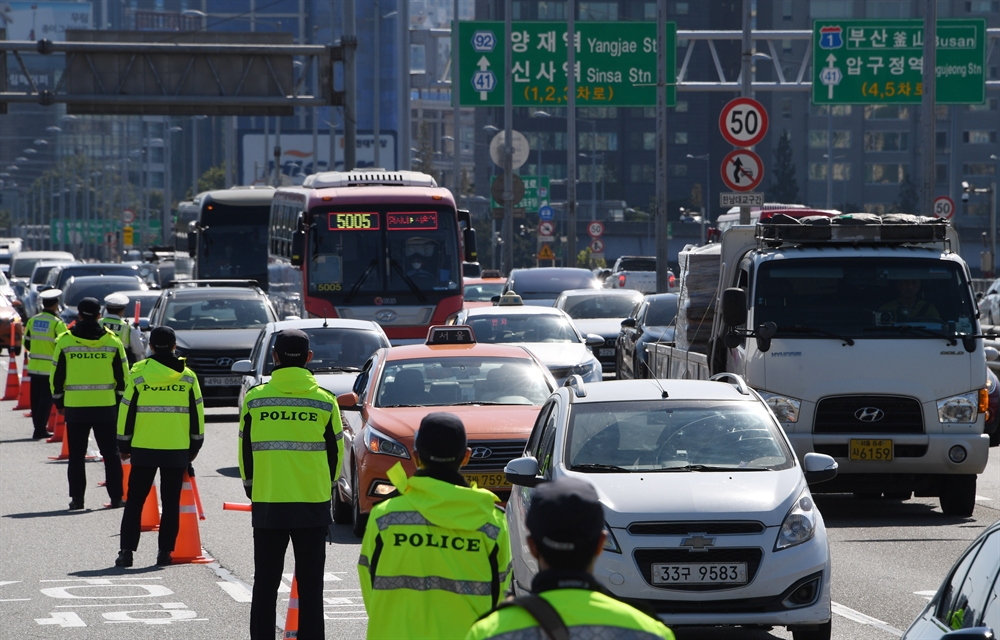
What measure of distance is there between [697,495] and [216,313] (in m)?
17.7

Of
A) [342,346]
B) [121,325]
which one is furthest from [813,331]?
[121,325]

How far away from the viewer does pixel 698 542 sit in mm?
8078

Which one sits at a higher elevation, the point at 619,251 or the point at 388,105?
the point at 388,105

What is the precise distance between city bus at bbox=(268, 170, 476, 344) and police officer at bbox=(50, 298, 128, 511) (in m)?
12.1

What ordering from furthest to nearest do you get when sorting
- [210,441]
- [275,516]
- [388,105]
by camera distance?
[388,105] < [210,441] < [275,516]

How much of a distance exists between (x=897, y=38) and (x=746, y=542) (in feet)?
110

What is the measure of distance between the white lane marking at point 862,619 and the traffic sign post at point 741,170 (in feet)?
42.8

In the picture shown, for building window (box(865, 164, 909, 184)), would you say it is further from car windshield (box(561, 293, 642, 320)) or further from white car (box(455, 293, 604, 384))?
white car (box(455, 293, 604, 384))

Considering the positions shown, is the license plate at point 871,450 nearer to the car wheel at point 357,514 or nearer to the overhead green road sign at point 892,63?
the car wheel at point 357,514

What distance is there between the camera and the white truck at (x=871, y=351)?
44.1ft

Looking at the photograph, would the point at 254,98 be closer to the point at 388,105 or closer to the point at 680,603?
the point at 680,603

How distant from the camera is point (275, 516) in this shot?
8.01m

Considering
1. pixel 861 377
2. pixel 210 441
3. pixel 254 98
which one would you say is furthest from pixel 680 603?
pixel 254 98

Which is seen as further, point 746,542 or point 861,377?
point 861,377
